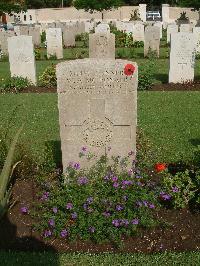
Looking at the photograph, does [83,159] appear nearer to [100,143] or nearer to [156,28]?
[100,143]

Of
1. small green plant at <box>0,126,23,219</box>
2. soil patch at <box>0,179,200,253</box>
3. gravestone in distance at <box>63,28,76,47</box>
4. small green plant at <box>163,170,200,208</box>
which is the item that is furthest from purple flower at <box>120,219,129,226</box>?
gravestone in distance at <box>63,28,76,47</box>

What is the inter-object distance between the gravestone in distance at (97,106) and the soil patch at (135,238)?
959 millimetres

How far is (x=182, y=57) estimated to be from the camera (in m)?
11.7

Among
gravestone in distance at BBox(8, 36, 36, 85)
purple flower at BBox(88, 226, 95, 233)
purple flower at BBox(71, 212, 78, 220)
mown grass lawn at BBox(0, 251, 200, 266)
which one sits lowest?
mown grass lawn at BBox(0, 251, 200, 266)

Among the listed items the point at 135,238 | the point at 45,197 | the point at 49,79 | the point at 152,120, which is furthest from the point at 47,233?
the point at 49,79

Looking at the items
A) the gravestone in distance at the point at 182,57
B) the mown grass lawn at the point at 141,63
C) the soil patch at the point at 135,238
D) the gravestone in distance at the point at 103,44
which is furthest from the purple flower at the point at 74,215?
the mown grass lawn at the point at 141,63

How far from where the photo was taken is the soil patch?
13.4 feet

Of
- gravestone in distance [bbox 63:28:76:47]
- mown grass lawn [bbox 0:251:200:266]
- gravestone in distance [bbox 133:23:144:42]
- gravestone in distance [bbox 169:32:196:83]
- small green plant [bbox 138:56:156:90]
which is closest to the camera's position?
mown grass lawn [bbox 0:251:200:266]

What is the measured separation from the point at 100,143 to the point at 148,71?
6755 millimetres

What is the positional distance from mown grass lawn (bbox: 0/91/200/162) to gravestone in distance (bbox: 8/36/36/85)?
1433 millimetres

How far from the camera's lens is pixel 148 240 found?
13.7ft

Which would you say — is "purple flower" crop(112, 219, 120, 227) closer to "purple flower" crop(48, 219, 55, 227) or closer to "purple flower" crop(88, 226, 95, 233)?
"purple flower" crop(88, 226, 95, 233)

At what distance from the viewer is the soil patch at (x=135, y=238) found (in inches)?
161

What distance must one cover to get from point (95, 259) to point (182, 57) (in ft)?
29.1
